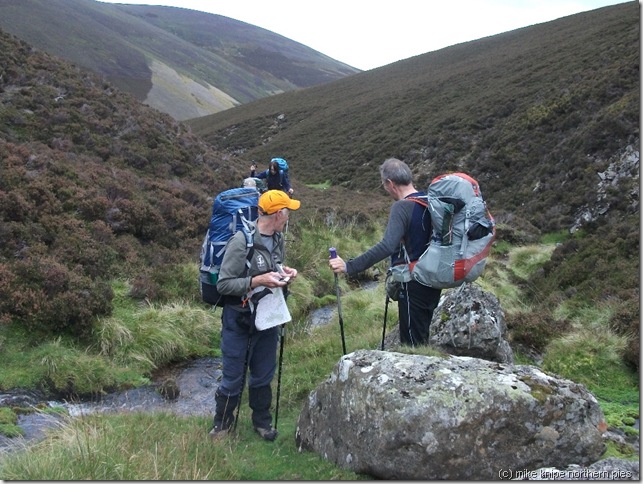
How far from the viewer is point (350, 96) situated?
176 ft

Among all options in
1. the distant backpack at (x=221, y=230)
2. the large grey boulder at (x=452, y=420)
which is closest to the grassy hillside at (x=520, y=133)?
the large grey boulder at (x=452, y=420)

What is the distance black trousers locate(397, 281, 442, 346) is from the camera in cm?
555

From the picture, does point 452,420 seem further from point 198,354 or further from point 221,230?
point 198,354

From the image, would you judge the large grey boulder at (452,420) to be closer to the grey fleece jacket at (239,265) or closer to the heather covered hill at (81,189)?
the grey fleece jacket at (239,265)

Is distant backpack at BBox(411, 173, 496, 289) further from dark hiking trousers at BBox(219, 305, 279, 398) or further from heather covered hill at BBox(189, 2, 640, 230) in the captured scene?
heather covered hill at BBox(189, 2, 640, 230)

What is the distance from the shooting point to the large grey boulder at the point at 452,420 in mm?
4266

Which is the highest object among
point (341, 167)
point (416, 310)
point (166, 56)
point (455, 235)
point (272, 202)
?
point (166, 56)

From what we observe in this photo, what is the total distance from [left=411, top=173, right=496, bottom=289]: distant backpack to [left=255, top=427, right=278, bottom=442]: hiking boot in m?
2.20

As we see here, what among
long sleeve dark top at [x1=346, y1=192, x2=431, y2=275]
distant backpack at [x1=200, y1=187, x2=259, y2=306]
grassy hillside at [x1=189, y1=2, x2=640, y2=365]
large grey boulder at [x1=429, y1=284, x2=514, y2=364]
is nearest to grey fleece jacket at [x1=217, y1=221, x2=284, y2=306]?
distant backpack at [x1=200, y1=187, x2=259, y2=306]

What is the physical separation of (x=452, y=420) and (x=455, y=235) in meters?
1.74

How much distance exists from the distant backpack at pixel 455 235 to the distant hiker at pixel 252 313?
136 centimetres

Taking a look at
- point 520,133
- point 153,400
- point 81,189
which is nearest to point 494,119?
point 520,133

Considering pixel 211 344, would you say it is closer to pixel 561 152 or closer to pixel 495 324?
pixel 495 324

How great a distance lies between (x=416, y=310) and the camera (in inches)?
223
